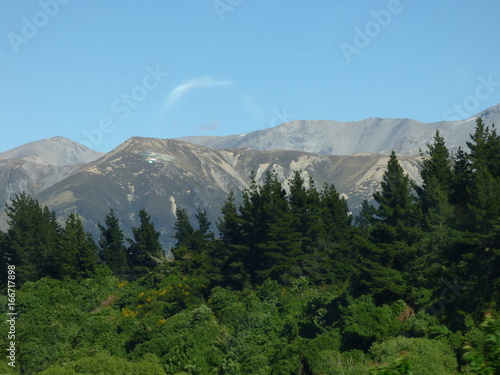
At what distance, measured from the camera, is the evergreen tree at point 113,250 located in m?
104

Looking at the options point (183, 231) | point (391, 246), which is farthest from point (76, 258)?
point (391, 246)

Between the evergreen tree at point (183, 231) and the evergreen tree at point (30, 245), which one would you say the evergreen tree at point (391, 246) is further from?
the evergreen tree at point (30, 245)

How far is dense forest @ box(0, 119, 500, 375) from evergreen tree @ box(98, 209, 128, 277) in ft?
22.6

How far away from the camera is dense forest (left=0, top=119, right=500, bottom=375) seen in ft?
160

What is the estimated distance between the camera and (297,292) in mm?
68500

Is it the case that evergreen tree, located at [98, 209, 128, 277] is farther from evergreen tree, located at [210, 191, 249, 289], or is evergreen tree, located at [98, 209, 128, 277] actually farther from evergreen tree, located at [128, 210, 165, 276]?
evergreen tree, located at [210, 191, 249, 289]

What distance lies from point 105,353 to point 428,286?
82.8 ft

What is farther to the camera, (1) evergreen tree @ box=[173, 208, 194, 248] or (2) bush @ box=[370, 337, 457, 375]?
(1) evergreen tree @ box=[173, 208, 194, 248]

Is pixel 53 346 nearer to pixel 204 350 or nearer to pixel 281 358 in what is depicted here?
pixel 204 350

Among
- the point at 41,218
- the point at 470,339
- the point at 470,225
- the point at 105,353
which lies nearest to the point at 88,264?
the point at 41,218

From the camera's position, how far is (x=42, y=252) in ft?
327

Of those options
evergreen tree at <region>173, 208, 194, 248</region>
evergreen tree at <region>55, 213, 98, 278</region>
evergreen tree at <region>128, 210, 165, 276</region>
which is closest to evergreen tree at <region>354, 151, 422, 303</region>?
evergreen tree at <region>55, 213, 98, 278</region>

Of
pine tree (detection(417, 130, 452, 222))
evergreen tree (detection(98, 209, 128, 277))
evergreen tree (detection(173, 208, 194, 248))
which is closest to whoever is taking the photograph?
pine tree (detection(417, 130, 452, 222))

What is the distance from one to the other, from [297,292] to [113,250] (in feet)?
149
